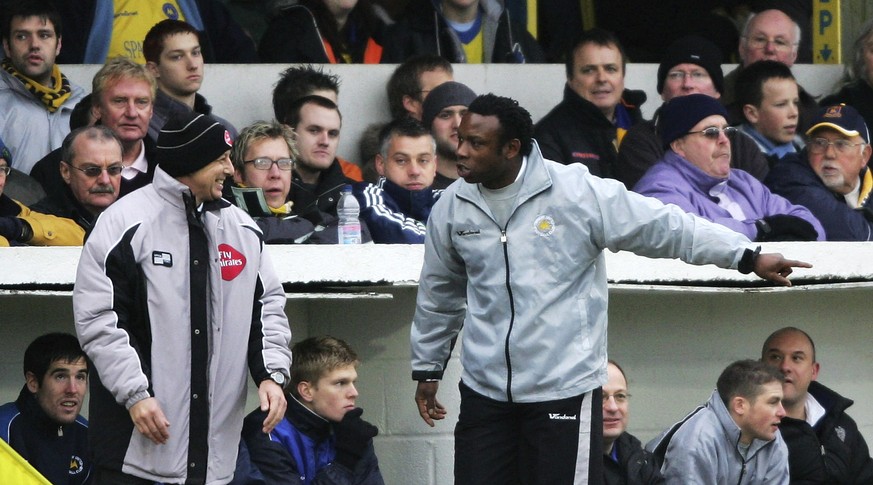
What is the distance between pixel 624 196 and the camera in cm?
526

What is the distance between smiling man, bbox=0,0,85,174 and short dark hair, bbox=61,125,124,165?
86 cm

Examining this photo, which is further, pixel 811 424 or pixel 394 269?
pixel 811 424

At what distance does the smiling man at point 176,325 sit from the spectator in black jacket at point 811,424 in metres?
2.72

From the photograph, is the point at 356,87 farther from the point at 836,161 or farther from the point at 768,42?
the point at 836,161

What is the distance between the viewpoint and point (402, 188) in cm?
737

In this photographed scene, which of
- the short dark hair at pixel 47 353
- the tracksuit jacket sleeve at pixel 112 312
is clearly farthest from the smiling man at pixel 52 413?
the tracksuit jacket sleeve at pixel 112 312

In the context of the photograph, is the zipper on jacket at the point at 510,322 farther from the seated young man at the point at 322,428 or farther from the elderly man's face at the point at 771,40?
the elderly man's face at the point at 771,40

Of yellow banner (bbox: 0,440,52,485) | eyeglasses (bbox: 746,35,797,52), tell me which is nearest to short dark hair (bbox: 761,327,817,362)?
eyeglasses (bbox: 746,35,797,52)

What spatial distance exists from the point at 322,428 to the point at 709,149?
2.35 meters

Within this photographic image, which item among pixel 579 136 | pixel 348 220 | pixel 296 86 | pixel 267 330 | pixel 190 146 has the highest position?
pixel 296 86

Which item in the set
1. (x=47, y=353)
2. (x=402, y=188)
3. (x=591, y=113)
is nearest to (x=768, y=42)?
(x=591, y=113)

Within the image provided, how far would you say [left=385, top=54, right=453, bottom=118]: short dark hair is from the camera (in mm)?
8477

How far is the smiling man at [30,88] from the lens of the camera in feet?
25.5

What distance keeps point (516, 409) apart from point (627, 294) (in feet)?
6.96
